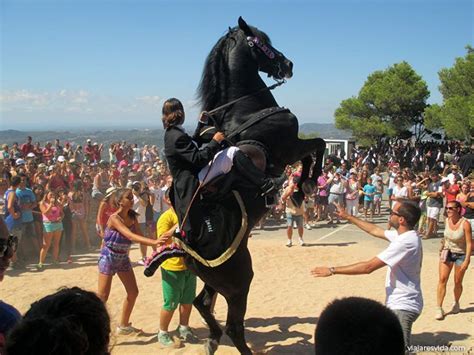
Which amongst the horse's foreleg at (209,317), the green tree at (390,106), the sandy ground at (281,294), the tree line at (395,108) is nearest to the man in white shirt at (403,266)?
the sandy ground at (281,294)

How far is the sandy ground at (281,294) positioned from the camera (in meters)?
5.65

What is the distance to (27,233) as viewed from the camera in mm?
9906

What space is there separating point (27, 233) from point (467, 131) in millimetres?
25808

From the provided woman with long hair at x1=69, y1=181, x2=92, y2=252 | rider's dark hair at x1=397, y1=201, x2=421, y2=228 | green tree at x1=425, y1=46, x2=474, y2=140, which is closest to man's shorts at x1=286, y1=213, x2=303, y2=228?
woman with long hair at x1=69, y1=181, x2=92, y2=252

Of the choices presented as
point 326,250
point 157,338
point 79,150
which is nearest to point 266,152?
point 157,338

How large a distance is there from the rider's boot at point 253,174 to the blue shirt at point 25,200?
272 inches

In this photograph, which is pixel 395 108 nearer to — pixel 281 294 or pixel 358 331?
pixel 281 294

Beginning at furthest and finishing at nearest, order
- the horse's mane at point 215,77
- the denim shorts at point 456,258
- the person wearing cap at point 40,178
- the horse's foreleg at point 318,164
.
Result: the person wearing cap at point 40,178
the denim shorts at point 456,258
the horse's foreleg at point 318,164
the horse's mane at point 215,77

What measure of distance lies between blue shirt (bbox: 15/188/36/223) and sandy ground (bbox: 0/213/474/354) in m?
1.19

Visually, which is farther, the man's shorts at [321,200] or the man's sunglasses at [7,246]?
the man's shorts at [321,200]

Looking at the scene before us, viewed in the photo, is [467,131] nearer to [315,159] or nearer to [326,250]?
[326,250]

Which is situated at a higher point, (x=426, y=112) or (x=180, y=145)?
(x=426, y=112)

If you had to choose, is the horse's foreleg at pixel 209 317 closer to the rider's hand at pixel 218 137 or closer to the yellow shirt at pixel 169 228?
the yellow shirt at pixel 169 228

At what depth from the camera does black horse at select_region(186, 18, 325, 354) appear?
443 centimetres
